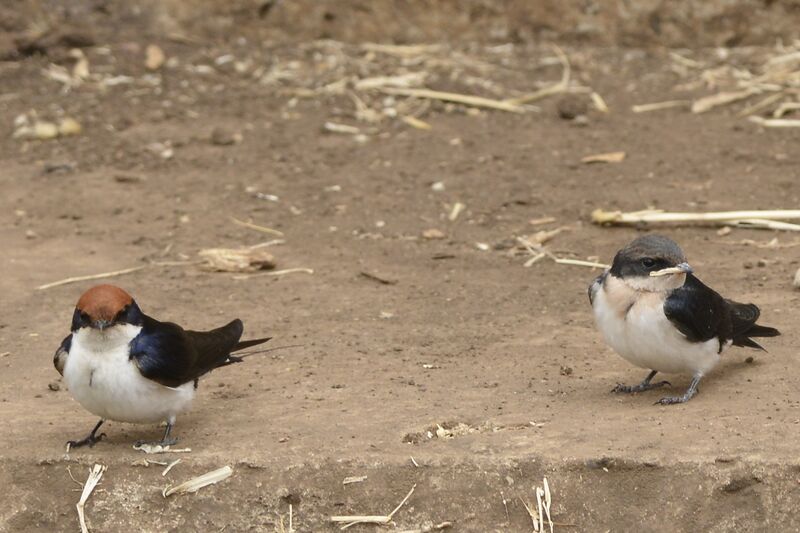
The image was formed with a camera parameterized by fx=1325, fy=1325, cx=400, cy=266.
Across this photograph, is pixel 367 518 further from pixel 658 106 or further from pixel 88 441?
pixel 658 106

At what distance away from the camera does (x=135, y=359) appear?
208 inches

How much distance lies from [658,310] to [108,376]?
2308 millimetres

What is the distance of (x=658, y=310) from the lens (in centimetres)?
566

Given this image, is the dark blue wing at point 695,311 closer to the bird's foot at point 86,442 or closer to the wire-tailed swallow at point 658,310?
the wire-tailed swallow at point 658,310

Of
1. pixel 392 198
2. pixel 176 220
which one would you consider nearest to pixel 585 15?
pixel 392 198

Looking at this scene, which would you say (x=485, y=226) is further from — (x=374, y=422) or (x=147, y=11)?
(x=147, y=11)

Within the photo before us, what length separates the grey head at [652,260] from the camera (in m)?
5.69

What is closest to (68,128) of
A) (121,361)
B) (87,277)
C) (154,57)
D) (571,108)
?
(154,57)

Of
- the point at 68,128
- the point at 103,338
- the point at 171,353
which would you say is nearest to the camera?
the point at 103,338

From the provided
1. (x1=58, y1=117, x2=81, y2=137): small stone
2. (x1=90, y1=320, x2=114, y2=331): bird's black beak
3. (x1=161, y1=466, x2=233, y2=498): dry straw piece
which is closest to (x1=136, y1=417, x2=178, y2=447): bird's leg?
(x1=161, y1=466, x2=233, y2=498): dry straw piece

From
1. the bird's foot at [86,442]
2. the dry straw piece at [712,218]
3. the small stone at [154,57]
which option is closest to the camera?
the bird's foot at [86,442]

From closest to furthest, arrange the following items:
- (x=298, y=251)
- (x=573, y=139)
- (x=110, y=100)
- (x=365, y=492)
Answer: (x=365, y=492), (x=298, y=251), (x=573, y=139), (x=110, y=100)

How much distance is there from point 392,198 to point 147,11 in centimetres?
470

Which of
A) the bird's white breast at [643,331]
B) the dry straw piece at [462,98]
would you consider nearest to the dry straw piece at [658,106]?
the dry straw piece at [462,98]
